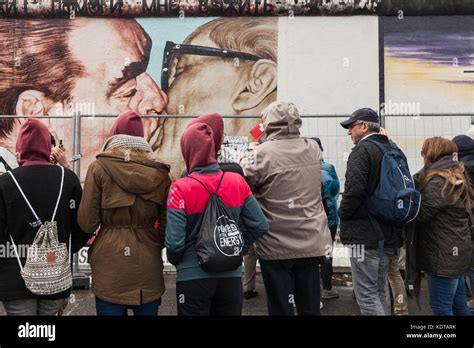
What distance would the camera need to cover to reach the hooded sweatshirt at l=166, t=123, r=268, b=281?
127 inches

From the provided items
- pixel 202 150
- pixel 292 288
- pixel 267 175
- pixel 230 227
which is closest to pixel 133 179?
pixel 202 150

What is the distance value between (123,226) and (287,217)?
1.25 meters

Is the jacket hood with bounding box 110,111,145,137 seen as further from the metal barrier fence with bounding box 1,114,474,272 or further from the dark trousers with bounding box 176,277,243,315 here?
the metal barrier fence with bounding box 1,114,474,272

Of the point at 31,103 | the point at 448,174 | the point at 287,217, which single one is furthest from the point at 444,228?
the point at 31,103

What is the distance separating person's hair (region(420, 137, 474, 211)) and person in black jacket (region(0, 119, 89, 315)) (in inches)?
120

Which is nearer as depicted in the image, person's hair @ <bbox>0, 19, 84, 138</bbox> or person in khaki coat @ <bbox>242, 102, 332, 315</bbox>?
person in khaki coat @ <bbox>242, 102, 332, 315</bbox>

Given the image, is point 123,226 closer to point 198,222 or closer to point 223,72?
point 198,222

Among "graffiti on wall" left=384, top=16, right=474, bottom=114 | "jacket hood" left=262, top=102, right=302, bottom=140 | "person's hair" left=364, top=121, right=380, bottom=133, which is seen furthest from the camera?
"graffiti on wall" left=384, top=16, right=474, bottom=114

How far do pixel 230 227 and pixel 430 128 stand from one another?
5090 millimetres

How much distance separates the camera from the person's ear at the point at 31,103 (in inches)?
347

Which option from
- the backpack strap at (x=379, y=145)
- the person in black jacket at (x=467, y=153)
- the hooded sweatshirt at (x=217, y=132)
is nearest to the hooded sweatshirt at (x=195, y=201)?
the hooded sweatshirt at (x=217, y=132)

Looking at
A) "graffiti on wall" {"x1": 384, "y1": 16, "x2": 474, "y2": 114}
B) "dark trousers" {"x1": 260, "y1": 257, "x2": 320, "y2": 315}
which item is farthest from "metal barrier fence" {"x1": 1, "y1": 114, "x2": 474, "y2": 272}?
"dark trousers" {"x1": 260, "y1": 257, "x2": 320, "y2": 315}

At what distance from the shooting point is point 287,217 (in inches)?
149

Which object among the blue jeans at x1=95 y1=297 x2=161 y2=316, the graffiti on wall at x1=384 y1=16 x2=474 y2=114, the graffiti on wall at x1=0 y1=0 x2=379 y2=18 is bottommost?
the blue jeans at x1=95 y1=297 x2=161 y2=316
